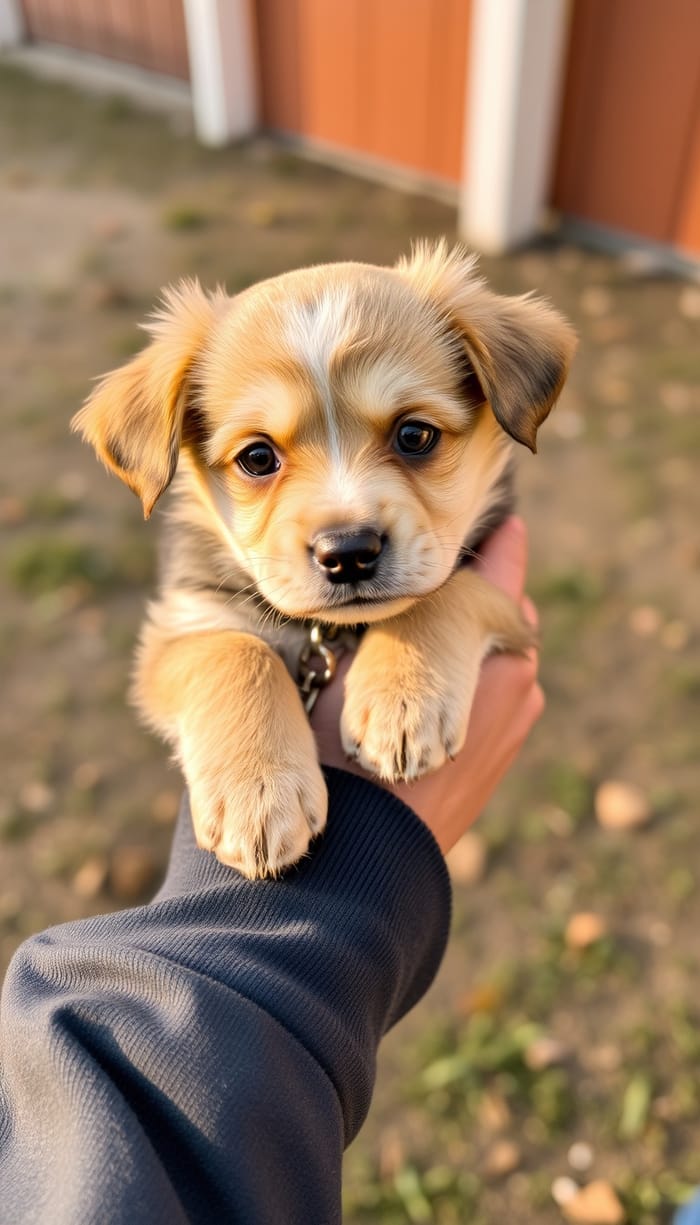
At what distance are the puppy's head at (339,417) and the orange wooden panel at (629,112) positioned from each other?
4.91 m

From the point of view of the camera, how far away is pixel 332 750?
2.03 metres

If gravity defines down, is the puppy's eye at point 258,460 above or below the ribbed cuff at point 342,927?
above

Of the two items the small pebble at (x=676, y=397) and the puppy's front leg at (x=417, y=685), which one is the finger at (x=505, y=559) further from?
the small pebble at (x=676, y=397)

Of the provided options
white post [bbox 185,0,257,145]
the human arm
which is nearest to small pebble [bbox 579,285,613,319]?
white post [bbox 185,0,257,145]

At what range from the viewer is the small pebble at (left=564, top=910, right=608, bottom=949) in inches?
130

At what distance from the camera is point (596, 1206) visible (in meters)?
2.68

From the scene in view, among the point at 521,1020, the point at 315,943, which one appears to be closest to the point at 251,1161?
the point at 315,943

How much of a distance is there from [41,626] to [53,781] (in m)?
0.94

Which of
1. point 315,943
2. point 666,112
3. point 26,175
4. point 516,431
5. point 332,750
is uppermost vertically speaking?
point 516,431

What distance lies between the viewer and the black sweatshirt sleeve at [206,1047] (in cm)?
115

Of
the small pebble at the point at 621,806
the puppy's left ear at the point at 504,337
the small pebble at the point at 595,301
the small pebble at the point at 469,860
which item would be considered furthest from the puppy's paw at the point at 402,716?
the small pebble at the point at 595,301

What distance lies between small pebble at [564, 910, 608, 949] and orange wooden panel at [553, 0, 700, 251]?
5304mm

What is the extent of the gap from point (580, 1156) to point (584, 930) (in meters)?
0.72

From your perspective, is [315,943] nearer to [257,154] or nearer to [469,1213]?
[469,1213]
